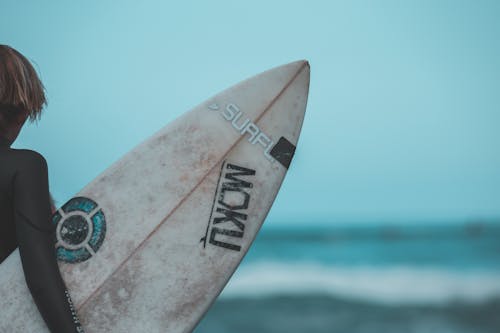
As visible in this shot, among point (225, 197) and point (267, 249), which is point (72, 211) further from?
point (267, 249)

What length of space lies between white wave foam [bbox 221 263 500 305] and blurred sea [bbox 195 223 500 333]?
19mm

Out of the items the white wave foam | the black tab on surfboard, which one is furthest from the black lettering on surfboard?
the white wave foam

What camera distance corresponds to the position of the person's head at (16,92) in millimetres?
1488

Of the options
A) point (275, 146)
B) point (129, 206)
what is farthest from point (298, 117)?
point (129, 206)

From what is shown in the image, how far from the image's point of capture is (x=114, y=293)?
189 cm

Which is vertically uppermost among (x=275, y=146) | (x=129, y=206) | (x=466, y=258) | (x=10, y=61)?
(x=466, y=258)

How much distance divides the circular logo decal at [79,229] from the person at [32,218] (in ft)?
1.19

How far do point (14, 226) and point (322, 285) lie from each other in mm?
10081

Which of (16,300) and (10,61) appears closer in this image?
(10,61)

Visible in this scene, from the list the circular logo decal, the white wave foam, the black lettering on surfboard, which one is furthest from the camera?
the white wave foam

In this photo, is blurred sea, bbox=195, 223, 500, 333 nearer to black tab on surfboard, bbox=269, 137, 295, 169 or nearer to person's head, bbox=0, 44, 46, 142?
black tab on surfboard, bbox=269, 137, 295, 169

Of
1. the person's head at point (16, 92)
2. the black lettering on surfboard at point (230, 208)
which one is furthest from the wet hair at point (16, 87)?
the black lettering on surfboard at point (230, 208)

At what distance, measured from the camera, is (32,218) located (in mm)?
1352

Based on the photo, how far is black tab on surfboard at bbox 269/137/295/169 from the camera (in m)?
2.22
